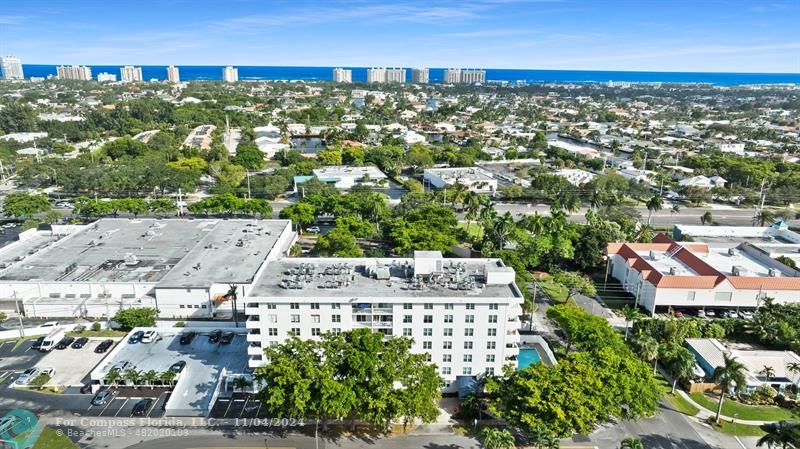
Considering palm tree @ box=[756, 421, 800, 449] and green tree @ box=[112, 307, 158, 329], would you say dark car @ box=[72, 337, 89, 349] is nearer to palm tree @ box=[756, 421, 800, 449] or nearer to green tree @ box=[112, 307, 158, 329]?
green tree @ box=[112, 307, 158, 329]

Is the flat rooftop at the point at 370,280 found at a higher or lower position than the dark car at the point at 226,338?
higher

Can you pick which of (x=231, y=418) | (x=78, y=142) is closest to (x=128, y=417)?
(x=231, y=418)

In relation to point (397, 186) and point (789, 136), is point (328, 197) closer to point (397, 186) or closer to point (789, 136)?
point (397, 186)

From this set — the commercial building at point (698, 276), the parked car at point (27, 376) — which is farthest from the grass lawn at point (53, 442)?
the commercial building at point (698, 276)

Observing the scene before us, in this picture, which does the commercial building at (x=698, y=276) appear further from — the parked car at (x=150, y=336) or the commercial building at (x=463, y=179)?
the parked car at (x=150, y=336)

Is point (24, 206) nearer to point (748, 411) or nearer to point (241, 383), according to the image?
point (241, 383)

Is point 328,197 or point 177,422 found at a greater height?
point 328,197
